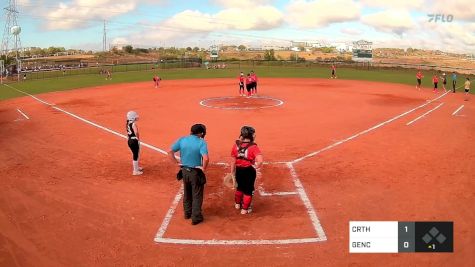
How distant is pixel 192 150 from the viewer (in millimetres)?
8234

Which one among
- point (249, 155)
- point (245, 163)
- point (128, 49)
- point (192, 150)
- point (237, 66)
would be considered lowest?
point (245, 163)

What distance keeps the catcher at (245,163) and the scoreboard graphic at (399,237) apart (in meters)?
2.36

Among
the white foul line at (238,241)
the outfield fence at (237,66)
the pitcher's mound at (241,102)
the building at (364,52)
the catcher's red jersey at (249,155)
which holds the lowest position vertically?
the white foul line at (238,241)

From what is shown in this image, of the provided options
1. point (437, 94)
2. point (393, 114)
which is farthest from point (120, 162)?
point (437, 94)

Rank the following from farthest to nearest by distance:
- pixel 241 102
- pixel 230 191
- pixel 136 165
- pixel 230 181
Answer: pixel 241 102 → pixel 136 165 → pixel 230 191 → pixel 230 181

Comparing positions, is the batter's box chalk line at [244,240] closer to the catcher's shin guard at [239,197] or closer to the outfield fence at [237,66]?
the catcher's shin guard at [239,197]

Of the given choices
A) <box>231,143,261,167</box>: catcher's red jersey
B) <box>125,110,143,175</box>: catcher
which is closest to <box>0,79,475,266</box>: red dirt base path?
<box>125,110,143,175</box>: catcher

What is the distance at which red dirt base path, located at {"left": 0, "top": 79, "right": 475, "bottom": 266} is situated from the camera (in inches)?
285

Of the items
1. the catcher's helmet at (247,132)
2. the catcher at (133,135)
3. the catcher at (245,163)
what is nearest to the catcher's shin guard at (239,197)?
the catcher at (245,163)

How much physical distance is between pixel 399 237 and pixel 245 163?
3426 millimetres

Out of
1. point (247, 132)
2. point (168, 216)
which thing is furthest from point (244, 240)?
point (247, 132)

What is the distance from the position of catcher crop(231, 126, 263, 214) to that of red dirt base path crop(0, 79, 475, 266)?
435mm

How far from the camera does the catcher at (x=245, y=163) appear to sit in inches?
329

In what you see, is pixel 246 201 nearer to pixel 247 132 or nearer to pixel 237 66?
pixel 247 132
